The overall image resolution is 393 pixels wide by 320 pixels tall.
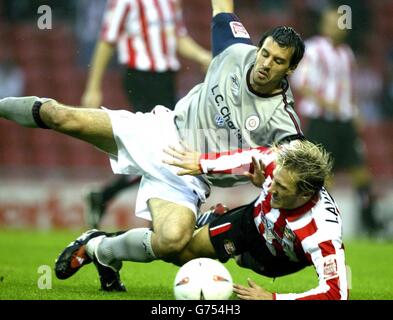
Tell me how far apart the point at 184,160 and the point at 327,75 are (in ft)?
18.7

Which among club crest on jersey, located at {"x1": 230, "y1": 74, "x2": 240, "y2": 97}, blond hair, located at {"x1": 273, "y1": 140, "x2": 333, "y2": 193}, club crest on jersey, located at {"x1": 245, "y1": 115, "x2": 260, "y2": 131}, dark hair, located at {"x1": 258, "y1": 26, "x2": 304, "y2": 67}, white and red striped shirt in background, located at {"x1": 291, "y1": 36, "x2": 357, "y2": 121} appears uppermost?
white and red striped shirt in background, located at {"x1": 291, "y1": 36, "x2": 357, "y2": 121}

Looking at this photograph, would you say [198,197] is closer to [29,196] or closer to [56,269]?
[56,269]

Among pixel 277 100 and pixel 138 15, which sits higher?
pixel 138 15

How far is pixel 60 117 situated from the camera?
5.45m

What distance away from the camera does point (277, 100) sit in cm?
552

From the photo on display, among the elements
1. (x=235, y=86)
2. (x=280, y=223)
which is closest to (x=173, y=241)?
(x=280, y=223)

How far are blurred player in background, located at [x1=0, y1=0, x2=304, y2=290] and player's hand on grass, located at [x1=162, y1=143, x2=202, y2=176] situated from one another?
0.31 meters

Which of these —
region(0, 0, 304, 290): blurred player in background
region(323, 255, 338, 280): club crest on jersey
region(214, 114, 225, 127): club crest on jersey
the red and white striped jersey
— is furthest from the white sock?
the red and white striped jersey

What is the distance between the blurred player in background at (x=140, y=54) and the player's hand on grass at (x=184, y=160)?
9.04 ft

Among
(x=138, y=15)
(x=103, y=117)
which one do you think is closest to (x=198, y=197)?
(x=103, y=117)

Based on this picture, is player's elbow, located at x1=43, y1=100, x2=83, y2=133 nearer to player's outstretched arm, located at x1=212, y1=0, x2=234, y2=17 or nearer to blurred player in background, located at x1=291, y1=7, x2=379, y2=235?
player's outstretched arm, located at x1=212, y1=0, x2=234, y2=17

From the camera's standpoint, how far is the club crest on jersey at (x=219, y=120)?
5629mm

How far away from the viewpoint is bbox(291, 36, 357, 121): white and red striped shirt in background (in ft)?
34.2
